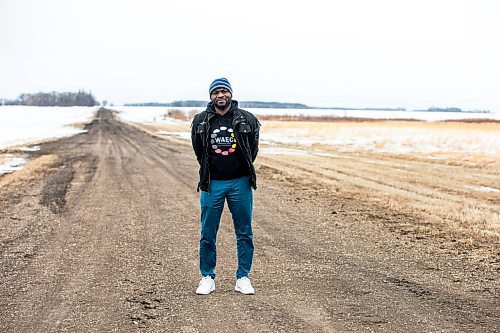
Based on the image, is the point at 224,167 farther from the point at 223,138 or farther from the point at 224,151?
the point at 223,138

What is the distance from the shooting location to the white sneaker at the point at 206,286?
5086 millimetres

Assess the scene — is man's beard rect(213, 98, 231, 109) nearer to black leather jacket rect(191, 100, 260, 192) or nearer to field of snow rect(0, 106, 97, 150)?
black leather jacket rect(191, 100, 260, 192)

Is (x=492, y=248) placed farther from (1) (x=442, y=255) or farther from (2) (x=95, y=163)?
(2) (x=95, y=163)

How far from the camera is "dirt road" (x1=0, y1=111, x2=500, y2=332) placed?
14.7ft

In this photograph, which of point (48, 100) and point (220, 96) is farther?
point (48, 100)

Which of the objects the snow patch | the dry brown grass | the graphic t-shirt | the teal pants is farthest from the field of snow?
the graphic t-shirt

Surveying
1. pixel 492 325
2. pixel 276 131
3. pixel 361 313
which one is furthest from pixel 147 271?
pixel 276 131

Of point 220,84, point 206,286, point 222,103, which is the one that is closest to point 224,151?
point 222,103

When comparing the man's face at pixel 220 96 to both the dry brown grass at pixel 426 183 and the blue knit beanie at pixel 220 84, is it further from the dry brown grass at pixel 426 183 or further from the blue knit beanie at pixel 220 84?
the dry brown grass at pixel 426 183

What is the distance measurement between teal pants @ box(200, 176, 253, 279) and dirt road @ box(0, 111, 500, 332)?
340 mm

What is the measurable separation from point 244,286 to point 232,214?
717 mm

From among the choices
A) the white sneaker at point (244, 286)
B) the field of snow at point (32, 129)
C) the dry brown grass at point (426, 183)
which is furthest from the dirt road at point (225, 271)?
the field of snow at point (32, 129)

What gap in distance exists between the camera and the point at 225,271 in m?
5.91

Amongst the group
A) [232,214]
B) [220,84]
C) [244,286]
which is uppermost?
[220,84]
